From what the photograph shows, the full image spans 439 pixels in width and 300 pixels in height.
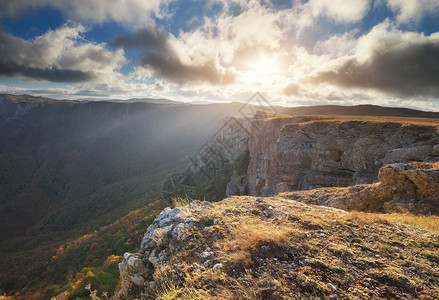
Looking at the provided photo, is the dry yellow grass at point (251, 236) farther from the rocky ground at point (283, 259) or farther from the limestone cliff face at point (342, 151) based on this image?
the limestone cliff face at point (342, 151)

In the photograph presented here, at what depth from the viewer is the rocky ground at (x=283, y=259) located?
2.93 meters

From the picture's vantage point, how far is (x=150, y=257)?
4836 mm

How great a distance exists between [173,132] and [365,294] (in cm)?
12025

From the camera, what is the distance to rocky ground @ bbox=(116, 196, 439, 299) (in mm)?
2928

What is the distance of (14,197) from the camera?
87.0 m

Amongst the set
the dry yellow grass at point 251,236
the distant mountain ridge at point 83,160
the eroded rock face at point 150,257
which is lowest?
the distant mountain ridge at point 83,160

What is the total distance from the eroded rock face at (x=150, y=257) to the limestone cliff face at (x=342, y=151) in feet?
45.9

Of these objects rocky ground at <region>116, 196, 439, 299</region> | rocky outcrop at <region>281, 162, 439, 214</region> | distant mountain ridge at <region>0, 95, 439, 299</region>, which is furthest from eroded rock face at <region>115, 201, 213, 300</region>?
distant mountain ridge at <region>0, 95, 439, 299</region>

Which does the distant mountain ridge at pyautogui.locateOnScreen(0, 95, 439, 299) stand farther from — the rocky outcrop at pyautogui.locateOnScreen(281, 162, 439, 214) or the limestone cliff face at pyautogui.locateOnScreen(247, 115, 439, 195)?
the rocky outcrop at pyautogui.locateOnScreen(281, 162, 439, 214)

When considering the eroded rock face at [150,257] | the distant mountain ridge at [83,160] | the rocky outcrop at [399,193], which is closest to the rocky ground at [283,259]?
the eroded rock face at [150,257]

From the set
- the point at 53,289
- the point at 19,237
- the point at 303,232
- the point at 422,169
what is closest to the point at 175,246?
the point at 303,232

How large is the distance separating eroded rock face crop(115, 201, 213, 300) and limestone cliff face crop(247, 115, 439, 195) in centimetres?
1399

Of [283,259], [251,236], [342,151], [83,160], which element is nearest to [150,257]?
[251,236]

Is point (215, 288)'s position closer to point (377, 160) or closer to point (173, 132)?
point (377, 160)
